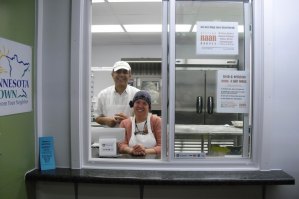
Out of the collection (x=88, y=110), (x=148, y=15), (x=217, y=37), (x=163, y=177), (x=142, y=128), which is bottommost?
(x=163, y=177)

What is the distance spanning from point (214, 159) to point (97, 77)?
4460mm

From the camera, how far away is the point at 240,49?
1822 millimetres

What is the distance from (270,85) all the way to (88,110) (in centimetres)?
134

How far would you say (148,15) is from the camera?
3939 millimetres

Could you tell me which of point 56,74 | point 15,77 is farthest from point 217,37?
point 15,77

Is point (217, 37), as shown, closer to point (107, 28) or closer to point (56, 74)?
point (56, 74)

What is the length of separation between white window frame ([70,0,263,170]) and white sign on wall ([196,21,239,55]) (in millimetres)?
155

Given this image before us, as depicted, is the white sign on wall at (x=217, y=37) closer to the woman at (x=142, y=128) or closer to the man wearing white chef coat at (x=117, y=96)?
the woman at (x=142, y=128)

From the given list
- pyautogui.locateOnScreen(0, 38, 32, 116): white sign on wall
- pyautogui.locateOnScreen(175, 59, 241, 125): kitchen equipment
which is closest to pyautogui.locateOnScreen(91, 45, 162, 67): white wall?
pyautogui.locateOnScreen(175, 59, 241, 125): kitchen equipment

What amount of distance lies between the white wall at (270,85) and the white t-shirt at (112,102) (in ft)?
3.33

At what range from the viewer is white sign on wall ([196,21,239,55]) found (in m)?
1.79

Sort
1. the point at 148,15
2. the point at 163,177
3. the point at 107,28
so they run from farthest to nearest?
1. the point at 107,28
2. the point at 148,15
3. the point at 163,177

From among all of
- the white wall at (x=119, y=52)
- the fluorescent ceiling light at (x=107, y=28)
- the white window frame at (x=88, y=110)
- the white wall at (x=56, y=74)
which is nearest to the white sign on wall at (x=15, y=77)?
the white wall at (x=56, y=74)

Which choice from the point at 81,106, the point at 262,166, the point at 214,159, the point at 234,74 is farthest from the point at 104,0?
the point at 262,166
